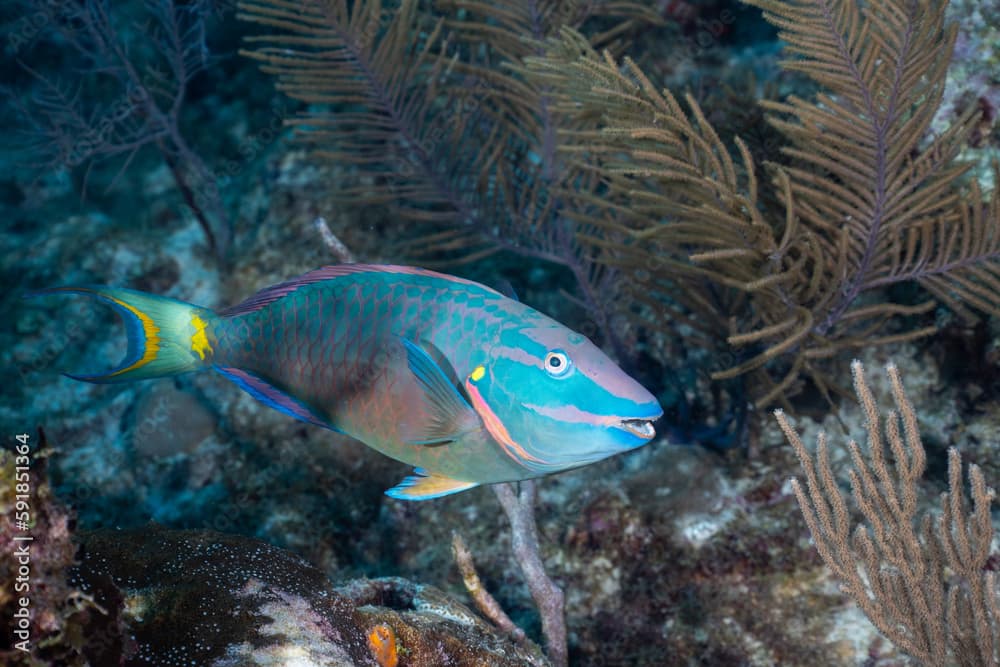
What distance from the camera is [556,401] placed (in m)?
1.79

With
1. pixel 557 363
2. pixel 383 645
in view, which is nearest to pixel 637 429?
pixel 557 363

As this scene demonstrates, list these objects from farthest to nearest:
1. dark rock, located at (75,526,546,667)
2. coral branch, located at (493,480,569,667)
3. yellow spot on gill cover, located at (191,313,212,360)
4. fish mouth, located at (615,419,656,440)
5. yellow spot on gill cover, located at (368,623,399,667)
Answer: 1. coral branch, located at (493,480,569,667)
2. yellow spot on gill cover, located at (368,623,399,667)
3. yellow spot on gill cover, located at (191,313,212,360)
4. dark rock, located at (75,526,546,667)
5. fish mouth, located at (615,419,656,440)

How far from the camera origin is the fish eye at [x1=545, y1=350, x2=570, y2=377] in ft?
5.96

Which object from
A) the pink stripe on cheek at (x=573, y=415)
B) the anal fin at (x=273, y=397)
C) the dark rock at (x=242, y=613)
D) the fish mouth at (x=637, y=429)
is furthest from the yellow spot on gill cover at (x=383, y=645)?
the fish mouth at (x=637, y=429)

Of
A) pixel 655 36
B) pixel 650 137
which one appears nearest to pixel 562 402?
pixel 650 137

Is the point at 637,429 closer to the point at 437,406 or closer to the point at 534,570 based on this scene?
the point at 437,406

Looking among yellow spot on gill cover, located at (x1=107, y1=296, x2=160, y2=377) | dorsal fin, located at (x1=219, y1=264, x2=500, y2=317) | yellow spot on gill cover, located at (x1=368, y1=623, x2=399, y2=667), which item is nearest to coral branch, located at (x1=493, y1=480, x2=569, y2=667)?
yellow spot on gill cover, located at (x1=368, y1=623, x2=399, y2=667)

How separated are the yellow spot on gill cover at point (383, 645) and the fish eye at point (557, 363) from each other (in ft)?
4.14

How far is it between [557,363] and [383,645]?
131cm

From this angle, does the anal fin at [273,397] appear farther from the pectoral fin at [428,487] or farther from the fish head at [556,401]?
the fish head at [556,401]

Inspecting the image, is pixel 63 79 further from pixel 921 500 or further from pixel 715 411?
pixel 921 500

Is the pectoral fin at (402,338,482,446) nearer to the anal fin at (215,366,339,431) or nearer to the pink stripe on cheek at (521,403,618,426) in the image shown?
the pink stripe on cheek at (521,403,618,426)

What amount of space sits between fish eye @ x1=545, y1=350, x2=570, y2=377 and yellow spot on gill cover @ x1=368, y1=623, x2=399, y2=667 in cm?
126

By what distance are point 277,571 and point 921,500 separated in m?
3.19
